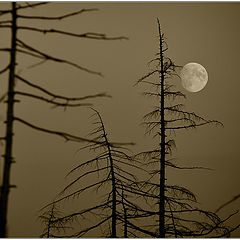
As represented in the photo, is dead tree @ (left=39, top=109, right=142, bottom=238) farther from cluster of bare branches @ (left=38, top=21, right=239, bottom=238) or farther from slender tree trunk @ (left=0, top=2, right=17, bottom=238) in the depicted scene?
slender tree trunk @ (left=0, top=2, right=17, bottom=238)

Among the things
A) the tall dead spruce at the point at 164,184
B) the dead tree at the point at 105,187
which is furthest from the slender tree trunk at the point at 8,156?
the tall dead spruce at the point at 164,184

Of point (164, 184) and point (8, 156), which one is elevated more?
point (8, 156)

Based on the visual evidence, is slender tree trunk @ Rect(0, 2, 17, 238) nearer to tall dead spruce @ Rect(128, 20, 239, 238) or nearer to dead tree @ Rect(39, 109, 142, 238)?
dead tree @ Rect(39, 109, 142, 238)

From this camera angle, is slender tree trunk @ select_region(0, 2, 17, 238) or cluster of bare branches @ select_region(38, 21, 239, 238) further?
cluster of bare branches @ select_region(38, 21, 239, 238)

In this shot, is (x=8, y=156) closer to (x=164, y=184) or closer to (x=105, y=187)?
(x=164, y=184)

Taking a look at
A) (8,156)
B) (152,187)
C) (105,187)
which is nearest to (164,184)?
(152,187)

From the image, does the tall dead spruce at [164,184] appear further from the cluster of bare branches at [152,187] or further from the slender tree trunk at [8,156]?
the slender tree trunk at [8,156]

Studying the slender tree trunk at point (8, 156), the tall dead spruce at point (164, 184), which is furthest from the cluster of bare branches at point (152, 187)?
the slender tree trunk at point (8, 156)

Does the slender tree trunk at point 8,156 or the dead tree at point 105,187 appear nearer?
the slender tree trunk at point 8,156

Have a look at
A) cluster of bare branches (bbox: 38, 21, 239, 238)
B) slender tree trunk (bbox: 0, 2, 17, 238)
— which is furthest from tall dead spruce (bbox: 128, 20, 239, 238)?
slender tree trunk (bbox: 0, 2, 17, 238)

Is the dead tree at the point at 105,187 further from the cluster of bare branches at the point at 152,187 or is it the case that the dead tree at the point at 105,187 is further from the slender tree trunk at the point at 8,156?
the slender tree trunk at the point at 8,156

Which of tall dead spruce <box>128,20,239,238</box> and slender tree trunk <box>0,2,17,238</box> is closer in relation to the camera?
slender tree trunk <box>0,2,17,238</box>

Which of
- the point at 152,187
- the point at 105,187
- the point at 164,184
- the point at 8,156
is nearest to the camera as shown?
the point at 8,156
